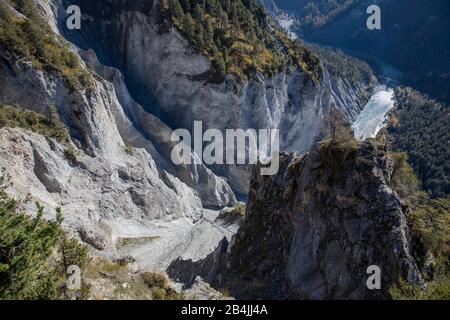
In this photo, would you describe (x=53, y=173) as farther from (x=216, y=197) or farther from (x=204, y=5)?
(x=204, y=5)

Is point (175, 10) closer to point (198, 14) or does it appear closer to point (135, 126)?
point (198, 14)

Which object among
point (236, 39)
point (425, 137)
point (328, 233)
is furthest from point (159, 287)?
point (425, 137)

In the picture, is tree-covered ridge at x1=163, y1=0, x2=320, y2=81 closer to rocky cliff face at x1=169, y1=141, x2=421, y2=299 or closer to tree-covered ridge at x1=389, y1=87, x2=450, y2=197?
rocky cliff face at x1=169, y1=141, x2=421, y2=299

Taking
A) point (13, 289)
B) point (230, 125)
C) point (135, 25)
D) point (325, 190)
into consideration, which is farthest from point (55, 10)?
point (13, 289)

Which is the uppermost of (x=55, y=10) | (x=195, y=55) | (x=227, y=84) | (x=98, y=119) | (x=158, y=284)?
(x=55, y=10)

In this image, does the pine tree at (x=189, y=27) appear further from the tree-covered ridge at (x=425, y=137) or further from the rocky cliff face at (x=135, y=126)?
the tree-covered ridge at (x=425, y=137)
